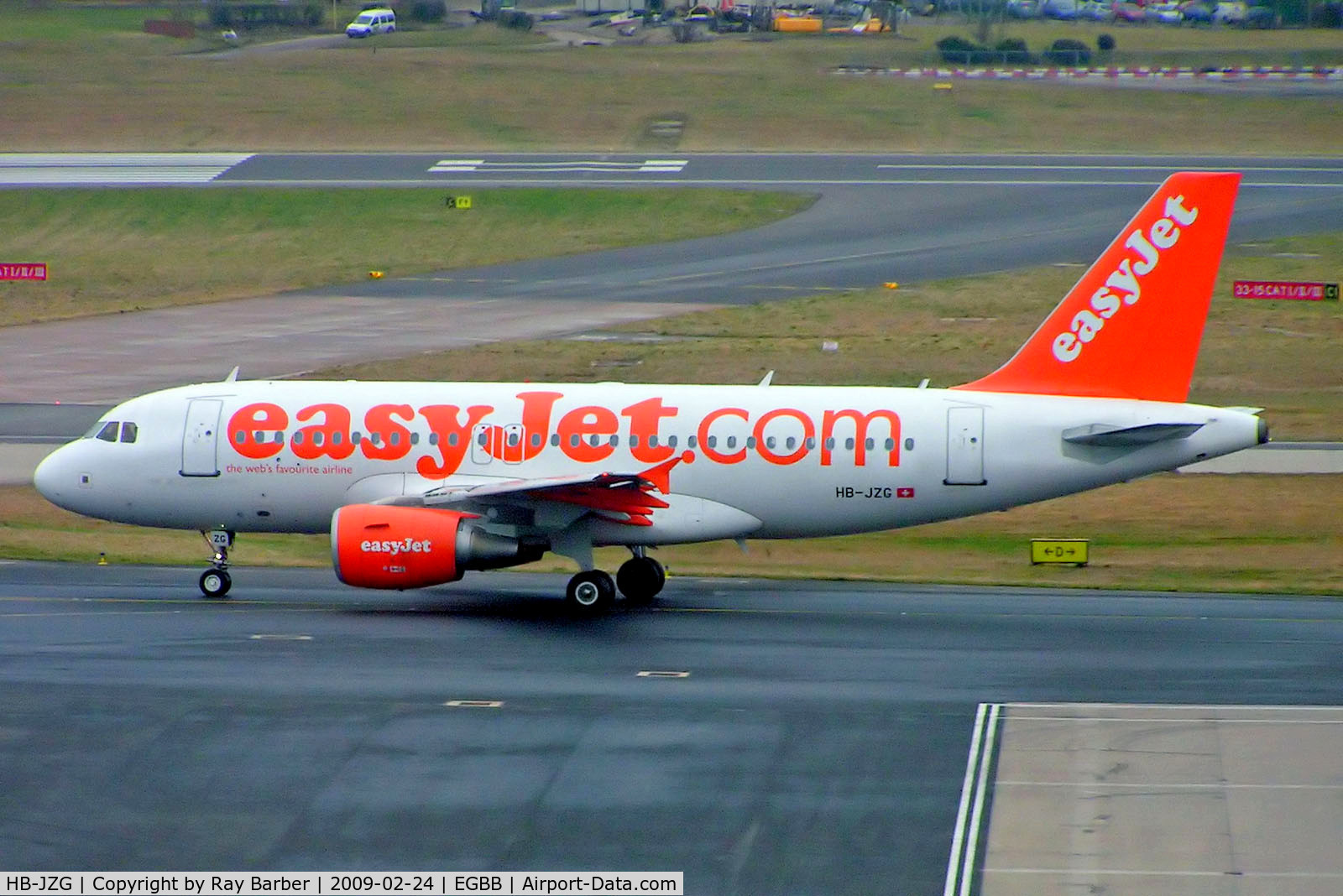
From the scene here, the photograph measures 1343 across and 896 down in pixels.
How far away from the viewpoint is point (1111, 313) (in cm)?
3228

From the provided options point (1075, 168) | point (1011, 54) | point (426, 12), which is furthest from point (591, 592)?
point (426, 12)

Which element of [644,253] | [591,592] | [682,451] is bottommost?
[644,253]

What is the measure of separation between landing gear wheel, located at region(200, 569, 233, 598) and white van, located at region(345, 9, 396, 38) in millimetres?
95304

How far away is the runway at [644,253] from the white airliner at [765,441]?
20.4 meters

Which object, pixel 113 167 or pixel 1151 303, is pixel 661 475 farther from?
pixel 113 167

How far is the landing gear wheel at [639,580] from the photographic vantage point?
3272cm

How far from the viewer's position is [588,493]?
30.8 m

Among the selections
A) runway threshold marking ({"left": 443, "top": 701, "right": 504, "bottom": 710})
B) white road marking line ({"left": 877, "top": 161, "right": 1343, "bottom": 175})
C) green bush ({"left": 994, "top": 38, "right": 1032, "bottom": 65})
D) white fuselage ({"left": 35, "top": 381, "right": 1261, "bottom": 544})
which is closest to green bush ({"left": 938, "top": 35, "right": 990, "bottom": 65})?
green bush ({"left": 994, "top": 38, "right": 1032, "bottom": 65})

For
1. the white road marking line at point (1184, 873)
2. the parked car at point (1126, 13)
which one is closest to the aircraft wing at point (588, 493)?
the white road marking line at point (1184, 873)

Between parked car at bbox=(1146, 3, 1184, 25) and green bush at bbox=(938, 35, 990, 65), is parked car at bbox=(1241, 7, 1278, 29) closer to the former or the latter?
parked car at bbox=(1146, 3, 1184, 25)

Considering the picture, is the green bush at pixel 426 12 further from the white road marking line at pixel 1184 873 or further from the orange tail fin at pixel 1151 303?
the white road marking line at pixel 1184 873

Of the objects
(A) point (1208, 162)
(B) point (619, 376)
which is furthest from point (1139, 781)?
(A) point (1208, 162)

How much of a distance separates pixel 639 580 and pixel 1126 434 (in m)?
9.57

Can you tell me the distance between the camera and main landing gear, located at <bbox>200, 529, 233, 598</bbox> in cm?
3266
